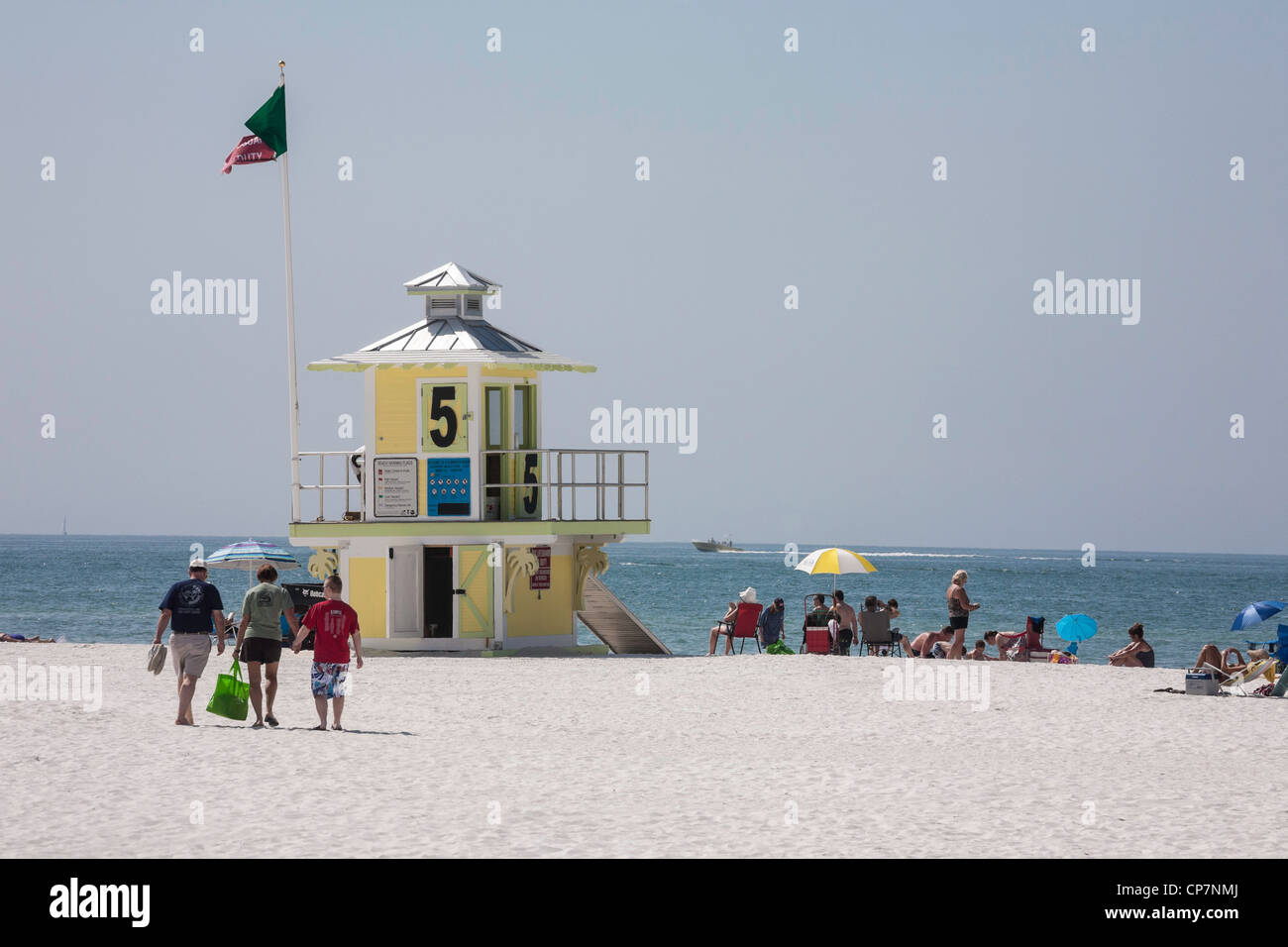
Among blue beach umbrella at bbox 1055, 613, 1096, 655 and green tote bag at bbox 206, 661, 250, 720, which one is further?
blue beach umbrella at bbox 1055, 613, 1096, 655

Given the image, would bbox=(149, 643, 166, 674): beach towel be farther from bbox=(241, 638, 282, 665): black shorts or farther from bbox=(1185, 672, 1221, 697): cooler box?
bbox=(1185, 672, 1221, 697): cooler box

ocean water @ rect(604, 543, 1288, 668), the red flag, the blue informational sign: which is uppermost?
the red flag

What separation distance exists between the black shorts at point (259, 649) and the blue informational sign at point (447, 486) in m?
10.9

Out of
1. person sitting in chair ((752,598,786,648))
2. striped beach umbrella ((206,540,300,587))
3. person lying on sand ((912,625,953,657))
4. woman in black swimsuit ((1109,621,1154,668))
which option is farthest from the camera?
striped beach umbrella ((206,540,300,587))

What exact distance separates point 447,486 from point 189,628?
36.4ft

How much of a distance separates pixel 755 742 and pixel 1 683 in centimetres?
1031

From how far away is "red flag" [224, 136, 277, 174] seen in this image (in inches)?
1105

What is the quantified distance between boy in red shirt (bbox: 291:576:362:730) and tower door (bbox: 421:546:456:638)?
11098mm

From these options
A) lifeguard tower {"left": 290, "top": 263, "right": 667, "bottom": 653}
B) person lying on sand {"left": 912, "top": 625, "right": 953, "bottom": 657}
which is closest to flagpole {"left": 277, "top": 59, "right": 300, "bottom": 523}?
lifeguard tower {"left": 290, "top": 263, "right": 667, "bottom": 653}

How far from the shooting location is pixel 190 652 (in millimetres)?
16094
